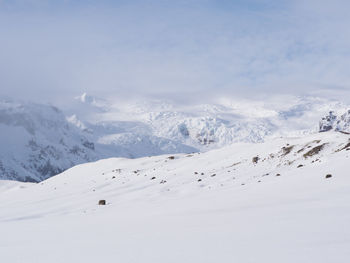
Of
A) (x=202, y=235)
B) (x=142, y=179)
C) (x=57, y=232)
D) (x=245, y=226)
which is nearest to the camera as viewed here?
(x=202, y=235)

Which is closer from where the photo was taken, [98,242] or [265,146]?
[98,242]

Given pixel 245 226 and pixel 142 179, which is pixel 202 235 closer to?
pixel 245 226

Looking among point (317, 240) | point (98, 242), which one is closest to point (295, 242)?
point (317, 240)

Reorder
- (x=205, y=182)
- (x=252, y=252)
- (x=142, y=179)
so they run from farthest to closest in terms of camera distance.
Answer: (x=142, y=179) < (x=205, y=182) < (x=252, y=252)

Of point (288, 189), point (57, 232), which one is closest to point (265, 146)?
point (288, 189)

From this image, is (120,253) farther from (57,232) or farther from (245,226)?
(57,232)

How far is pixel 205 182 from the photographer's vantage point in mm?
23547

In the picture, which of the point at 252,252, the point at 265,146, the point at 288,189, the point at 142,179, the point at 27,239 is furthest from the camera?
the point at 265,146

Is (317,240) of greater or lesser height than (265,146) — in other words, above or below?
below

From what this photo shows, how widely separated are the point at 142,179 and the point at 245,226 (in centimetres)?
2631

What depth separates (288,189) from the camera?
11.6m

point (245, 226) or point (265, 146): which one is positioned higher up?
point (265, 146)

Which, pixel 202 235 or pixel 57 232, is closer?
pixel 202 235

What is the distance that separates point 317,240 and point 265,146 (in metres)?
31.2
